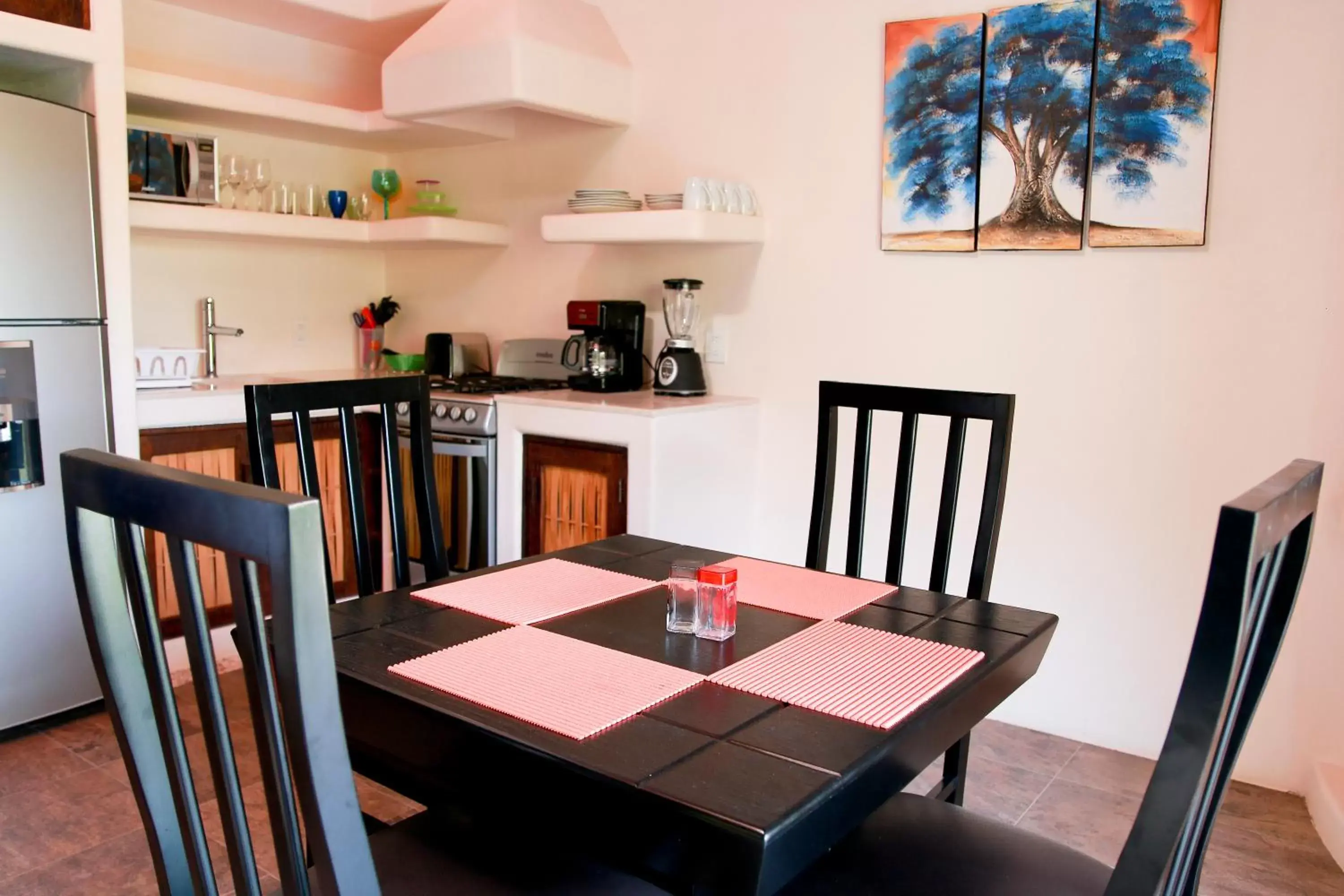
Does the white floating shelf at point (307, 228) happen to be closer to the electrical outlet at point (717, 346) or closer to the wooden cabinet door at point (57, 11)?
the wooden cabinet door at point (57, 11)

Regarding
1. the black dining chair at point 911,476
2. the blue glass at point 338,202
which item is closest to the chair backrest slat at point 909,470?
the black dining chair at point 911,476

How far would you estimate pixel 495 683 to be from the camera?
1.20 meters

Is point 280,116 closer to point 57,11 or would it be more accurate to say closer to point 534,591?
point 57,11

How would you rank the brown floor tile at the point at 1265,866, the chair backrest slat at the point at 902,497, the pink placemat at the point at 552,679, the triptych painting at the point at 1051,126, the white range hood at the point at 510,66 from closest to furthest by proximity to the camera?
the pink placemat at the point at 552,679
the chair backrest slat at the point at 902,497
the brown floor tile at the point at 1265,866
the triptych painting at the point at 1051,126
the white range hood at the point at 510,66

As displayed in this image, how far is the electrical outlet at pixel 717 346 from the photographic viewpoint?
3.41 metres

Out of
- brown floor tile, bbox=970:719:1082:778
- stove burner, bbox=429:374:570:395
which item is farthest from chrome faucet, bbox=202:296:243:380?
brown floor tile, bbox=970:719:1082:778

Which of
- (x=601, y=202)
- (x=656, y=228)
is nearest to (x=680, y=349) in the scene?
(x=656, y=228)

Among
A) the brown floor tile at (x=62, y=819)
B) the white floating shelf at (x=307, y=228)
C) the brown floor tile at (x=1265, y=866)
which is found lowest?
the brown floor tile at (x=1265, y=866)

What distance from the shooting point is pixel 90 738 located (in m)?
2.65

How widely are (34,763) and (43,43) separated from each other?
5.91ft

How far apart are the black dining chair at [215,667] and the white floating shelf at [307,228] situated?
8.99 ft

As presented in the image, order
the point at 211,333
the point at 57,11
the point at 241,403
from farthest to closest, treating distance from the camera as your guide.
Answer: the point at 211,333, the point at 241,403, the point at 57,11

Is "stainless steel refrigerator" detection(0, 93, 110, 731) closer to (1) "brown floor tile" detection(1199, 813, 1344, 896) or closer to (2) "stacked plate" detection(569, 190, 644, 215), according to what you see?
(2) "stacked plate" detection(569, 190, 644, 215)

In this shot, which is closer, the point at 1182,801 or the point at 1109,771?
the point at 1182,801
